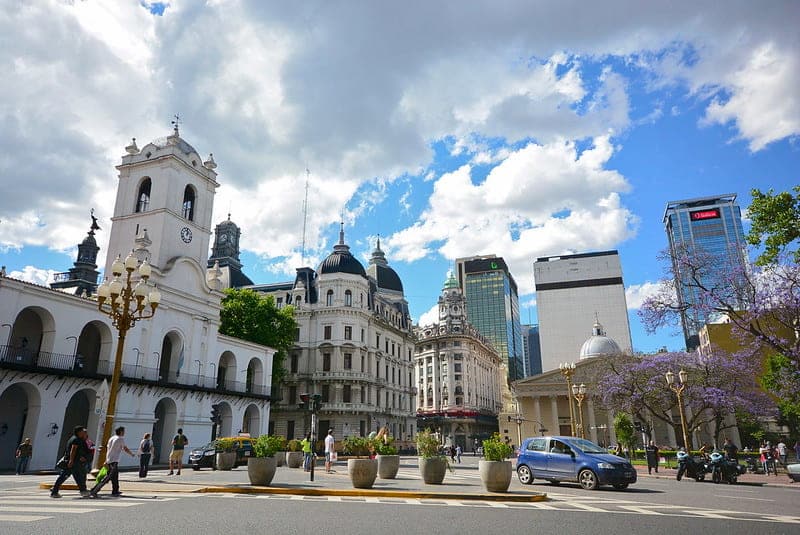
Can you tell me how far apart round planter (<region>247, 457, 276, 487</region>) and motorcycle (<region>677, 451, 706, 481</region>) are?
17.7m

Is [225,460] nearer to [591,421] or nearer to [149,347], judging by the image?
[149,347]

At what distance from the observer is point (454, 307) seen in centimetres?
10419

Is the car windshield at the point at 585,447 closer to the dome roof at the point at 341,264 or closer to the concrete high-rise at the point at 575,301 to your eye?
the dome roof at the point at 341,264

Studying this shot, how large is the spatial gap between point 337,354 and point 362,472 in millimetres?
42848

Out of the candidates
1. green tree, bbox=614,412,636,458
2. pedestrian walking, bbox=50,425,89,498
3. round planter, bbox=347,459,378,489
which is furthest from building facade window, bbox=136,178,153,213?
green tree, bbox=614,412,636,458

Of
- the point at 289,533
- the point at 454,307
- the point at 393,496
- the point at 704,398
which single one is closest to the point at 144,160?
the point at 393,496

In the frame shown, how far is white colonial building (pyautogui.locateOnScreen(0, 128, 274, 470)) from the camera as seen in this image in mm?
25984

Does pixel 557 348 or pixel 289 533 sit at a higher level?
pixel 557 348

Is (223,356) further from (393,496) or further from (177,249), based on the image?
→ (393,496)

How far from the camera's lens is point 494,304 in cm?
16388

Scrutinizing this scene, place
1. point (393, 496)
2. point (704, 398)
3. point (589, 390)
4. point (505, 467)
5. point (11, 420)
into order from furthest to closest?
point (589, 390) → point (704, 398) → point (11, 420) → point (505, 467) → point (393, 496)

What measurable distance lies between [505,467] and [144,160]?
33.6 m

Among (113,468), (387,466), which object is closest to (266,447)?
(113,468)

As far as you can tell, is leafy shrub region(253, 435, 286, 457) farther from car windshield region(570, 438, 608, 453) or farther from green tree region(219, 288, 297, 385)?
green tree region(219, 288, 297, 385)
